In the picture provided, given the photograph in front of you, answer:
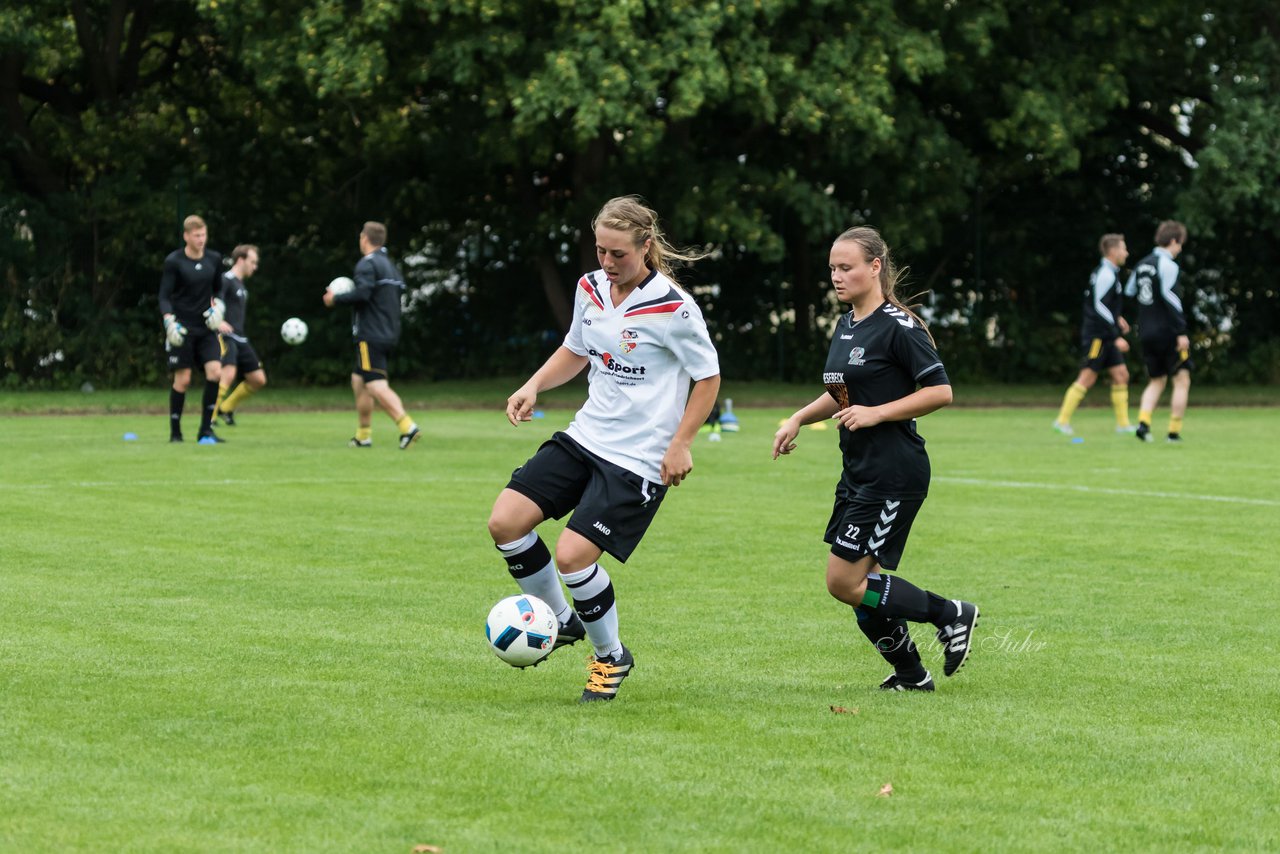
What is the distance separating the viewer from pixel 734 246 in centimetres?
3150

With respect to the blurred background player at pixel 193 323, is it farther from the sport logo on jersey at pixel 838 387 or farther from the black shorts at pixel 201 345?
the sport logo on jersey at pixel 838 387

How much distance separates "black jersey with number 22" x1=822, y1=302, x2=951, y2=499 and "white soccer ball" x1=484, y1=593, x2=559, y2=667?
1192 mm

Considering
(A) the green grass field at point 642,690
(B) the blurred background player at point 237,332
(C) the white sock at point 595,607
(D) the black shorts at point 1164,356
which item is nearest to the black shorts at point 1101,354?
(D) the black shorts at point 1164,356

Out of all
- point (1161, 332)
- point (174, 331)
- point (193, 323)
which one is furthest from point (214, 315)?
point (1161, 332)

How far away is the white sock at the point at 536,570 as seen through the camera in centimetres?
676

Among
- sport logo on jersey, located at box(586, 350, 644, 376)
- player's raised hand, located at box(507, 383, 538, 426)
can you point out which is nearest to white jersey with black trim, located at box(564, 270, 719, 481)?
Result: sport logo on jersey, located at box(586, 350, 644, 376)

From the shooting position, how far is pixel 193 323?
18.7 metres

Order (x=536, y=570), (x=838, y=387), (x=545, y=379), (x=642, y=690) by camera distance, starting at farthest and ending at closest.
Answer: (x=545, y=379) < (x=536, y=570) < (x=838, y=387) < (x=642, y=690)

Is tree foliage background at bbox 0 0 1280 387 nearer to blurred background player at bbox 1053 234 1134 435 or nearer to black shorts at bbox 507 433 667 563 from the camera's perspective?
blurred background player at bbox 1053 234 1134 435

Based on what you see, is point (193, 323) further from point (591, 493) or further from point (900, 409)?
point (900, 409)

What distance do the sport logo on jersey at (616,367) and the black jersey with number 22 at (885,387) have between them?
684 mm

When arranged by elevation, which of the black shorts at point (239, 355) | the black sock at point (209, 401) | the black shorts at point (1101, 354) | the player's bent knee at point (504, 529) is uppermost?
the player's bent knee at point (504, 529)

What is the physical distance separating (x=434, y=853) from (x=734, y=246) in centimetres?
2746

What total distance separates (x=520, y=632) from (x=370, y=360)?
1185 cm
